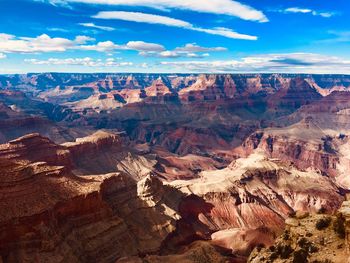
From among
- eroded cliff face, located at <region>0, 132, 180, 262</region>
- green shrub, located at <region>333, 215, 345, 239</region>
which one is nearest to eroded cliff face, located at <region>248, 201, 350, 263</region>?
green shrub, located at <region>333, 215, 345, 239</region>

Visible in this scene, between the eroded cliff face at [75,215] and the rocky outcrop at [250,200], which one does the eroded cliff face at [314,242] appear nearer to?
the eroded cliff face at [75,215]

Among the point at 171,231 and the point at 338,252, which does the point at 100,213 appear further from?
the point at 338,252

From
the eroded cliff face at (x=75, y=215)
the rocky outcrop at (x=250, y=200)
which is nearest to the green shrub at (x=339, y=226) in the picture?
the eroded cliff face at (x=75, y=215)

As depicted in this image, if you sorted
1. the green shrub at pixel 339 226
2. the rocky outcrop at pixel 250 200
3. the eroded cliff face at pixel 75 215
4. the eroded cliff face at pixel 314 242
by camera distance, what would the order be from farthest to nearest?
the rocky outcrop at pixel 250 200, the eroded cliff face at pixel 75 215, the green shrub at pixel 339 226, the eroded cliff face at pixel 314 242

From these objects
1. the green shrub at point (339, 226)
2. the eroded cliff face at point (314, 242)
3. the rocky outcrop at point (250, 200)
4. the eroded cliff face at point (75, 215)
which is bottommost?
the rocky outcrop at point (250, 200)

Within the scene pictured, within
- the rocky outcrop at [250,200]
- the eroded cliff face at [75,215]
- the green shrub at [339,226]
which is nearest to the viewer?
the green shrub at [339,226]

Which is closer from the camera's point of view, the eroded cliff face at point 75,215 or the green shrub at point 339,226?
the green shrub at point 339,226

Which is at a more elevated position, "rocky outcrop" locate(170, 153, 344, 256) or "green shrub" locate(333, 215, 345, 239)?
"green shrub" locate(333, 215, 345, 239)

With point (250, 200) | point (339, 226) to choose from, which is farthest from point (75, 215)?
point (250, 200)

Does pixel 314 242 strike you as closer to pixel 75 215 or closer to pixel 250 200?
pixel 75 215

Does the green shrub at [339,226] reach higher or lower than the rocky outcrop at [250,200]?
higher

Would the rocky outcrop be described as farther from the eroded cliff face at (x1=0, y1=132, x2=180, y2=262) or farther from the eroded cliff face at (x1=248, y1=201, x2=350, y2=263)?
the eroded cliff face at (x1=248, y1=201, x2=350, y2=263)
